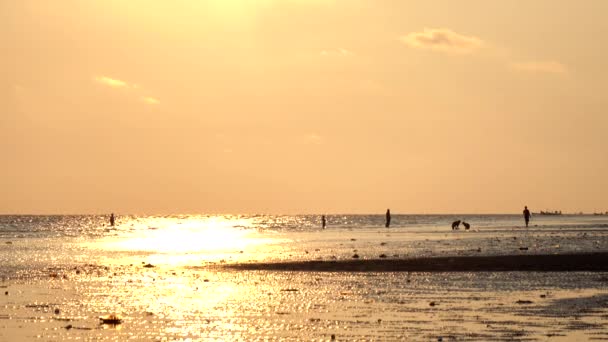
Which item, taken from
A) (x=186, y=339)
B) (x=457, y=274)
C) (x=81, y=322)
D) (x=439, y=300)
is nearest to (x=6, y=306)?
(x=81, y=322)

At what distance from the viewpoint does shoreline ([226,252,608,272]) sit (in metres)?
46.2

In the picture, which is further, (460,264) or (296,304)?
(460,264)

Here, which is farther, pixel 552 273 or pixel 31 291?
pixel 552 273

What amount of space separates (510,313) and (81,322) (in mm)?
11709

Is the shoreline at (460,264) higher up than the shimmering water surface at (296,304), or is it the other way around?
the shoreline at (460,264)

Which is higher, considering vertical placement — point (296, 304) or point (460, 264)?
point (460, 264)

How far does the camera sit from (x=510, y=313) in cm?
2883

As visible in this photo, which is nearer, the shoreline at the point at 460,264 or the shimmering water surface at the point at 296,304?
the shimmering water surface at the point at 296,304

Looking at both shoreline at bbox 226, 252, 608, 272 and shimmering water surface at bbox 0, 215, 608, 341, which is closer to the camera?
shimmering water surface at bbox 0, 215, 608, 341

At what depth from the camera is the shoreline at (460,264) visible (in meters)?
46.2

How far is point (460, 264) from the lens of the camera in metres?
48.6

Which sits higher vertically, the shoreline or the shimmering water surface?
the shoreline

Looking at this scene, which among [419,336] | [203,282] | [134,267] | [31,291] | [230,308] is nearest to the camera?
[419,336]

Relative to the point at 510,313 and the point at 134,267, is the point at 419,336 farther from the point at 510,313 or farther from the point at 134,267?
the point at 134,267
